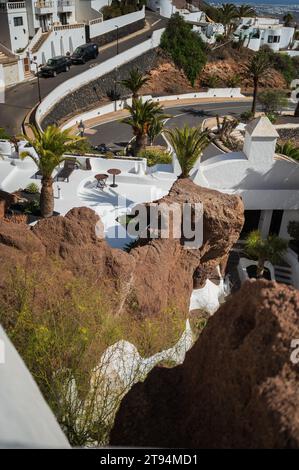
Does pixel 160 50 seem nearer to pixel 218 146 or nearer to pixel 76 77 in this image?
pixel 76 77

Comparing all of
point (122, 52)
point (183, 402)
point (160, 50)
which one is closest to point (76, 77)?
point (122, 52)

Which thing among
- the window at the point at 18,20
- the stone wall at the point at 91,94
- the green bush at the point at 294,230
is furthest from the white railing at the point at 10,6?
the green bush at the point at 294,230

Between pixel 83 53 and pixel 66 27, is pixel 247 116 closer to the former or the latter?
pixel 83 53

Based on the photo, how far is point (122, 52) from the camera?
57094mm

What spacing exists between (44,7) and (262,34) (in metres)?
45.5

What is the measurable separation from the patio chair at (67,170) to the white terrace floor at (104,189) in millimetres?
262

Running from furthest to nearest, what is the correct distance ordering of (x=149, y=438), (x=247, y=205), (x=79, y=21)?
(x=79, y=21), (x=247, y=205), (x=149, y=438)

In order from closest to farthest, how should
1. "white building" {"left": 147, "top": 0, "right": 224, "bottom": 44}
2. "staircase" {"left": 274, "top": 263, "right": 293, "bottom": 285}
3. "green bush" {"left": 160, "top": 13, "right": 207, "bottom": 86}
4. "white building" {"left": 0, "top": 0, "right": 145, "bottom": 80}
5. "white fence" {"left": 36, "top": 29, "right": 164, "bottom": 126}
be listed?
1. "staircase" {"left": 274, "top": 263, "right": 293, "bottom": 285}
2. "white fence" {"left": 36, "top": 29, "right": 164, "bottom": 126}
3. "white building" {"left": 0, "top": 0, "right": 145, "bottom": 80}
4. "green bush" {"left": 160, "top": 13, "right": 207, "bottom": 86}
5. "white building" {"left": 147, "top": 0, "right": 224, "bottom": 44}

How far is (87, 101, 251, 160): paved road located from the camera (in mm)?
42656

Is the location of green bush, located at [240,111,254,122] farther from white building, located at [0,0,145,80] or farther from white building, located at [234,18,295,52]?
white building, located at [234,18,295,52]

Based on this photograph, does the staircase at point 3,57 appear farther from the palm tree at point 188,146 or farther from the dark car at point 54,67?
the palm tree at point 188,146

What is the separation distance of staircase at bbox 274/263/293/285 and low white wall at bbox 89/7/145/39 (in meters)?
46.5

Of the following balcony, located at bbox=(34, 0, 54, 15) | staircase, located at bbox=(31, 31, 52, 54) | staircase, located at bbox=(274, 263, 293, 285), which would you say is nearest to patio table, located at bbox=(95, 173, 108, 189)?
staircase, located at bbox=(274, 263, 293, 285)
